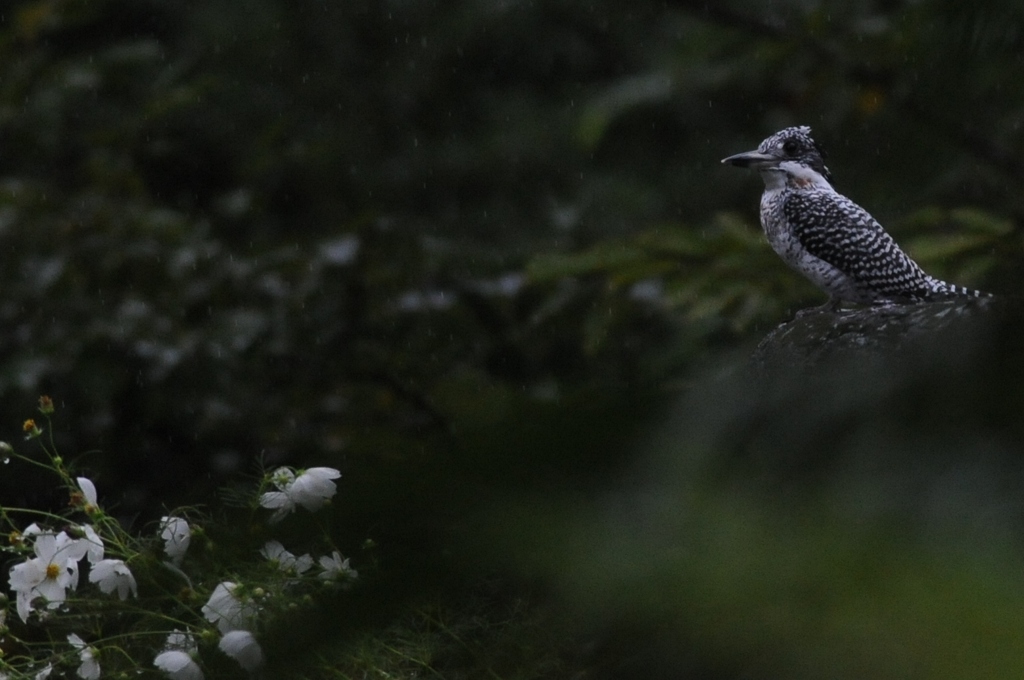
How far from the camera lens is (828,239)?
1.75 m

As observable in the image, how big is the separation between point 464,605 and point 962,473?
2.71 ft

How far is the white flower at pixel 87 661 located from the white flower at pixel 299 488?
0.24m

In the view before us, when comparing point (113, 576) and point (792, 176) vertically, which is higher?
point (792, 176)

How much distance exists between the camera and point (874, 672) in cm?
23

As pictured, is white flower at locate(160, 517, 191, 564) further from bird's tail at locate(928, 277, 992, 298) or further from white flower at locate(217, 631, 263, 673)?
bird's tail at locate(928, 277, 992, 298)

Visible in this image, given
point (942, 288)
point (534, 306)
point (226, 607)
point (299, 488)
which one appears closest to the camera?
point (299, 488)

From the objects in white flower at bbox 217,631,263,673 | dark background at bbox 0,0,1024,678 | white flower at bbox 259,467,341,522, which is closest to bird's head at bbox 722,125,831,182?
dark background at bbox 0,0,1024,678

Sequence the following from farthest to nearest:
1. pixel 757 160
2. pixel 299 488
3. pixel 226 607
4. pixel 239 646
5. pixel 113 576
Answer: pixel 757 160, pixel 113 576, pixel 226 607, pixel 299 488, pixel 239 646

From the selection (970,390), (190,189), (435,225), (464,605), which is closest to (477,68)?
(435,225)

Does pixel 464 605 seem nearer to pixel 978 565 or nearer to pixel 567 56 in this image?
pixel 978 565

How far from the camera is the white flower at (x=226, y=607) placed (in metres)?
1.03

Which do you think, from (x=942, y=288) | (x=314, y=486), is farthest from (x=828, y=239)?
(x=314, y=486)

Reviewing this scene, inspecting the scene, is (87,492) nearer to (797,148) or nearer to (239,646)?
(239,646)

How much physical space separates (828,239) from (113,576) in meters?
1.06
